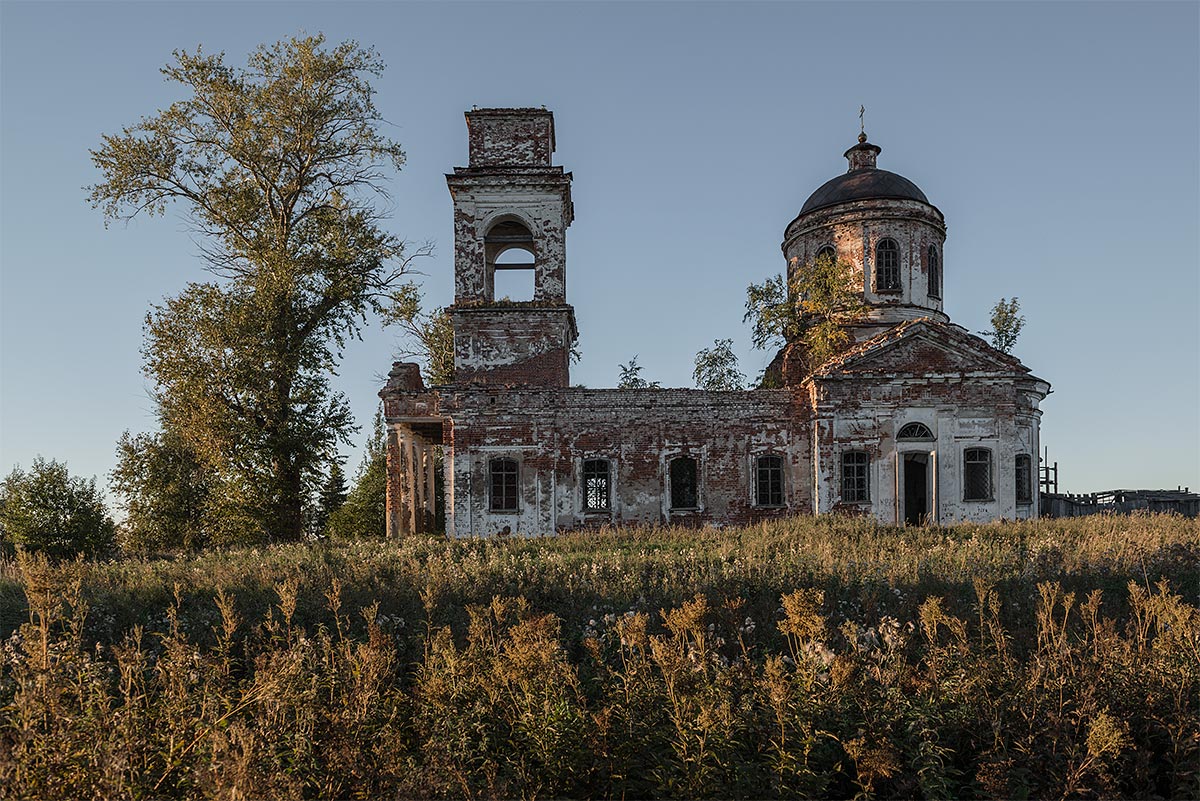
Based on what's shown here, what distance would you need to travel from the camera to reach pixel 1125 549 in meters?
12.6

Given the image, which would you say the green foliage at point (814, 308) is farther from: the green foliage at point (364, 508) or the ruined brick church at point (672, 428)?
the green foliage at point (364, 508)

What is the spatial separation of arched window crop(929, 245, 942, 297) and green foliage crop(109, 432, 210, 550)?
28.2 meters

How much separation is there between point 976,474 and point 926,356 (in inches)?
140

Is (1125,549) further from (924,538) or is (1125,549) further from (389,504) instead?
(389,504)

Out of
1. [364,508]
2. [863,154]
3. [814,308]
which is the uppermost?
[863,154]

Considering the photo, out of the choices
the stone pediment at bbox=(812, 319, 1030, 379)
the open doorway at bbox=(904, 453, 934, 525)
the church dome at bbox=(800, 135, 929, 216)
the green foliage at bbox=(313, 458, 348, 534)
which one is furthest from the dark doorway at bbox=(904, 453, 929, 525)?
the green foliage at bbox=(313, 458, 348, 534)

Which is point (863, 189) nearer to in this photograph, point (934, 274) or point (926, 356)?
point (934, 274)

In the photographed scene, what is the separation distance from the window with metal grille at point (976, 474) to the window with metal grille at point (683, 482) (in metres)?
7.28

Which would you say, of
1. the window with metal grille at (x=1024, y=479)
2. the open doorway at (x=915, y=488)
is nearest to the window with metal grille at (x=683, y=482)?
the open doorway at (x=915, y=488)

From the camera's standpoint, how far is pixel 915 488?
2512 cm

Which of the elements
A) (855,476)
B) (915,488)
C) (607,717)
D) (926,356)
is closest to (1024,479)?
(915,488)

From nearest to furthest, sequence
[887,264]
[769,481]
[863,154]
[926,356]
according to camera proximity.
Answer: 1. [926,356]
2. [769,481]
3. [887,264]
4. [863,154]

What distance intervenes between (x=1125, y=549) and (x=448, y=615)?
34.9ft

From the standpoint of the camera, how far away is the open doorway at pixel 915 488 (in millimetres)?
23438
